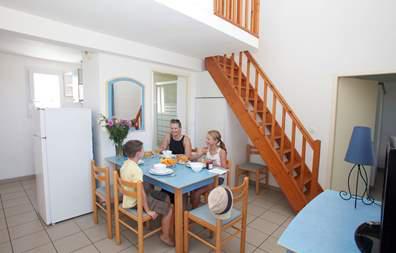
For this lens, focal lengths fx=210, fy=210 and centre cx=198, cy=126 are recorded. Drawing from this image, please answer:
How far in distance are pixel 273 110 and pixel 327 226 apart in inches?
79.7

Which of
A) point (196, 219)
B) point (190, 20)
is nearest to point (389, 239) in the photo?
point (196, 219)

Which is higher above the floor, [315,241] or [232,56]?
[232,56]

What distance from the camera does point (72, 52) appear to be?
3539mm

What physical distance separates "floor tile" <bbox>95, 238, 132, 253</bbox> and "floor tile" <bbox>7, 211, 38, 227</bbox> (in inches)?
45.5

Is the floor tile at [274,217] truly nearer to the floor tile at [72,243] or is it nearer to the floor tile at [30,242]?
the floor tile at [72,243]

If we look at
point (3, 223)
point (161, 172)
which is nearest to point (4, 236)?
point (3, 223)

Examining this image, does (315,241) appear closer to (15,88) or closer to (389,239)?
(389,239)

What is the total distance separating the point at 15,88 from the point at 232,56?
3979 mm

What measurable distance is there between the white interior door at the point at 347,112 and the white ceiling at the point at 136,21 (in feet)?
5.52

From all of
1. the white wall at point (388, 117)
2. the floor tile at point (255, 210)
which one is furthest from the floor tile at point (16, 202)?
the white wall at point (388, 117)

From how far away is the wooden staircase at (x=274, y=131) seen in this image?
2.85 m

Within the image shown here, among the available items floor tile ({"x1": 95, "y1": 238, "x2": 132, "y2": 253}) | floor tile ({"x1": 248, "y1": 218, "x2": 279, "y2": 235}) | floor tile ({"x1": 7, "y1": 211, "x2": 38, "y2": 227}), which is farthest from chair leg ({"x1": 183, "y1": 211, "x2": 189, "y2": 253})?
floor tile ({"x1": 7, "y1": 211, "x2": 38, "y2": 227})

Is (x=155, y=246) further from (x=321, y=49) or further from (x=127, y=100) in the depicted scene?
(x=321, y=49)

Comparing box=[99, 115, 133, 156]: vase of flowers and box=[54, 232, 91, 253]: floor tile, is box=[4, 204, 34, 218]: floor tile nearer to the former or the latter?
box=[54, 232, 91, 253]: floor tile
